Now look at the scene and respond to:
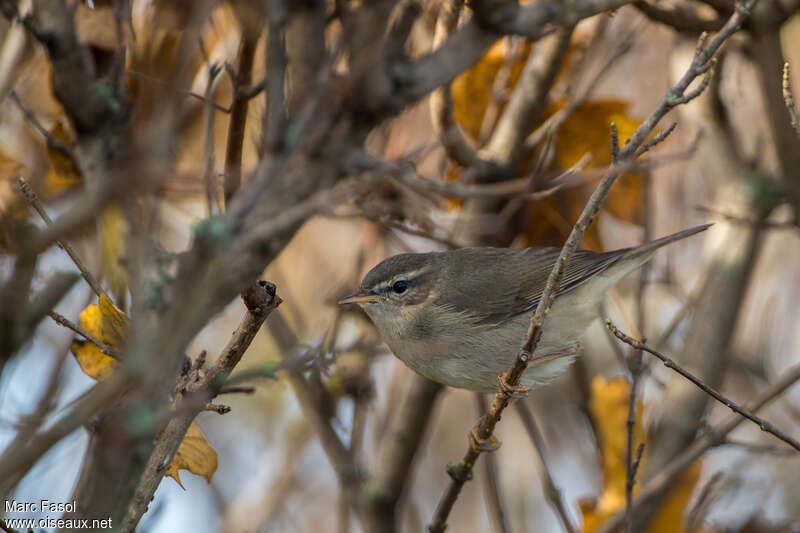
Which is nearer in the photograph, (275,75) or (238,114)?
(275,75)

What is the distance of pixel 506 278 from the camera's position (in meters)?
4.12

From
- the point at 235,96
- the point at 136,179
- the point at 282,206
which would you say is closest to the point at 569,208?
the point at 235,96

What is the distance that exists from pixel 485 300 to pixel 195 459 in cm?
189

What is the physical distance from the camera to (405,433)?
14.6 ft

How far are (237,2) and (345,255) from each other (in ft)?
14.8

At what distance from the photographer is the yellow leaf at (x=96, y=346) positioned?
→ 2473 mm

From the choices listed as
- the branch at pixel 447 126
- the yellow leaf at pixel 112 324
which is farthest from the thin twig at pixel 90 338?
the branch at pixel 447 126

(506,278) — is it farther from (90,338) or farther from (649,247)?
(90,338)

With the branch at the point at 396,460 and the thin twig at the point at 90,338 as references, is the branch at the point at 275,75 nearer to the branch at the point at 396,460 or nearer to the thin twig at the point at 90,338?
the thin twig at the point at 90,338

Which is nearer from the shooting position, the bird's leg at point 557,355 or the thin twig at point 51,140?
the thin twig at point 51,140

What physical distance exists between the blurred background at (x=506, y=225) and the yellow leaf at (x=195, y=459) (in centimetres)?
6

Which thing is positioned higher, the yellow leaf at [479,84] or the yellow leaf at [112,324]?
the yellow leaf at [479,84]

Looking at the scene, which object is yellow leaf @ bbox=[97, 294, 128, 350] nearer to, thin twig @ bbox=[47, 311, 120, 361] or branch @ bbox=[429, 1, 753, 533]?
thin twig @ bbox=[47, 311, 120, 361]

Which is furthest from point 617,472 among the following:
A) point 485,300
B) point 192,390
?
point 192,390
